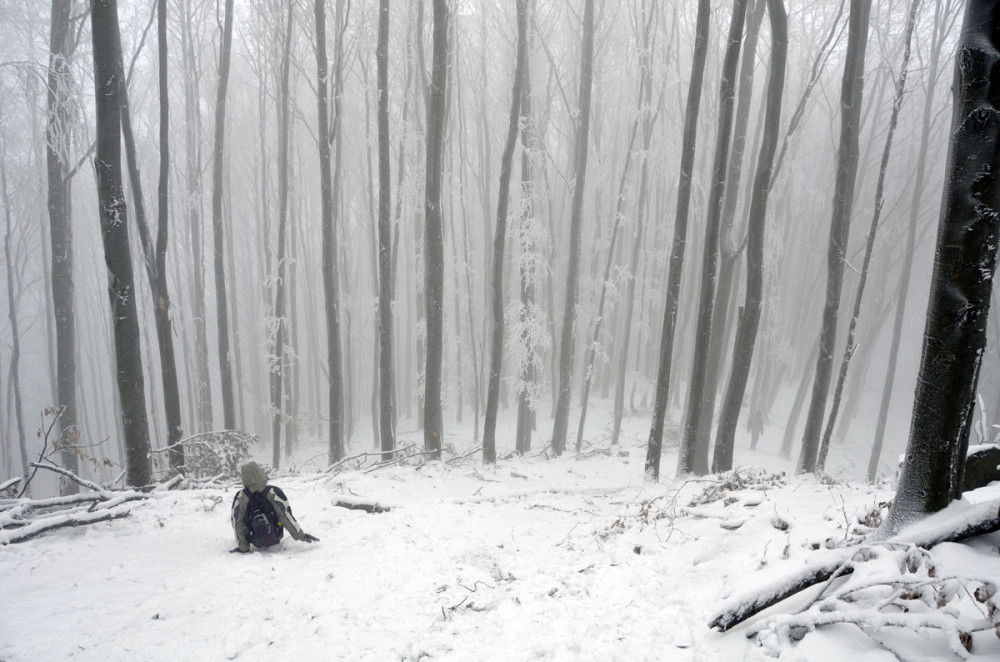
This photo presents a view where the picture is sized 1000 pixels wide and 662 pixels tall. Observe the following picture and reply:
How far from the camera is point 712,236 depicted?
26.3ft

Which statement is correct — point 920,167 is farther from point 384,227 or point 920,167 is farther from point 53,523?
point 53,523

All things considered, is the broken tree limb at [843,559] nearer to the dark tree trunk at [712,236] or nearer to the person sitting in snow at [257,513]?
the person sitting in snow at [257,513]

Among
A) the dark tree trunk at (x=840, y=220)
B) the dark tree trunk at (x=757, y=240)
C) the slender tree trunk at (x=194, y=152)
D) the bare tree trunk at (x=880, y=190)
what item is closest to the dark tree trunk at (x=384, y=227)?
the dark tree trunk at (x=757, y=240)

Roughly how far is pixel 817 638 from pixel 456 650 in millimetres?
2181

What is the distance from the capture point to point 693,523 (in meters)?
5.00

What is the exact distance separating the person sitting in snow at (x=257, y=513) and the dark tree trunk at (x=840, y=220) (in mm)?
8265

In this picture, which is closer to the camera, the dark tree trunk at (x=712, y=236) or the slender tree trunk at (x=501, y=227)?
the dark tree trunk at (x=712, y=236)

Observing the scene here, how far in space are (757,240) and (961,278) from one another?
Answer: 231 inches

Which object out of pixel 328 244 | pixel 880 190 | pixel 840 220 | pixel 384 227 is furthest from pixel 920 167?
pixel 328 244

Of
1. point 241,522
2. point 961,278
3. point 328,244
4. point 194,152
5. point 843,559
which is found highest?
point 194,152

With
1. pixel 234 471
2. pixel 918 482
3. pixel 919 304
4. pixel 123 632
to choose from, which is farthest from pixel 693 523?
pixel 919 304

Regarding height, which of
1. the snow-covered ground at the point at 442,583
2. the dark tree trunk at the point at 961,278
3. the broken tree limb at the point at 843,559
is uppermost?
the dark tree trunk at the point at 961,278

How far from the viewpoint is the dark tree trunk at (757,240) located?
773cm

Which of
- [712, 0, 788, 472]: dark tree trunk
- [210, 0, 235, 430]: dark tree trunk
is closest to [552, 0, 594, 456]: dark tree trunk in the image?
[712, 0, 788, 472]: dark tree trunk
